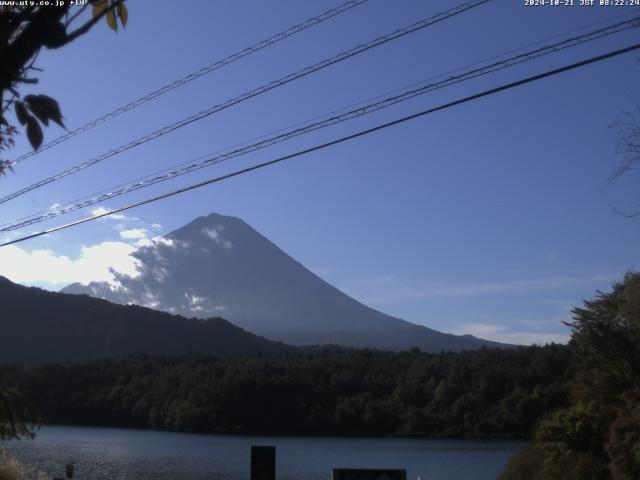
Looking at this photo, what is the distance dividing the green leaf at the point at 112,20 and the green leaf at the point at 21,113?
0.50 metres

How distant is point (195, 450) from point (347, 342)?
414 feet

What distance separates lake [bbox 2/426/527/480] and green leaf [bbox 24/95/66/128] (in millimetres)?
25825

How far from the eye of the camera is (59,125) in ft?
11.0

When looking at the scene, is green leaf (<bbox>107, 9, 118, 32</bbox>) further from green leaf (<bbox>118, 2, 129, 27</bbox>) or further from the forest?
the forest

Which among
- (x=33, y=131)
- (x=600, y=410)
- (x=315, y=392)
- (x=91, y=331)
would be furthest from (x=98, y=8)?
(x=91, y=331)

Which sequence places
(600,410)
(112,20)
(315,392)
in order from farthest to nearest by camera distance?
(315,392) < (600,410) < (112,20)

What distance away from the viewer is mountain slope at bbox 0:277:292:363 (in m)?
101

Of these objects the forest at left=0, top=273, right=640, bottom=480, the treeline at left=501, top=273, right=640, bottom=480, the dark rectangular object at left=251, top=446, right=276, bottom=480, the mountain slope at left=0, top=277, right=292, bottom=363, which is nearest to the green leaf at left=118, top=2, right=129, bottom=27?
the dark rectangular object at left=251, top=446, right=276, bottom=480

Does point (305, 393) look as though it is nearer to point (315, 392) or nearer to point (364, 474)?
point (315, 392)

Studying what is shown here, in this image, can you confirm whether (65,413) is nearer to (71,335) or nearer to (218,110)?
(71,335)

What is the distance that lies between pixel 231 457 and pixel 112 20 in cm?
4485

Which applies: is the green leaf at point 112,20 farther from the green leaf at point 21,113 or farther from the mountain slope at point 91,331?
the mountain slope at point 91,331

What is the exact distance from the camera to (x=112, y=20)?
3.48m

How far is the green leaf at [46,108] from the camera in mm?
3350
